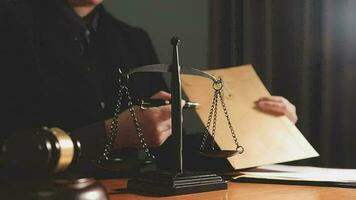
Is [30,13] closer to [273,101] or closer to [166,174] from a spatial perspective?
[273,101]

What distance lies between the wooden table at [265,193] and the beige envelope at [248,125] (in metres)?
0.17

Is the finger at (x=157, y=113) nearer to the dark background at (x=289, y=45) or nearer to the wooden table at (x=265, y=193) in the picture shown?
the wooden table at (x=265, y=193)

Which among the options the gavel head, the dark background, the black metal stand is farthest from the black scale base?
the dark background

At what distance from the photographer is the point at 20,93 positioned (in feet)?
5.30

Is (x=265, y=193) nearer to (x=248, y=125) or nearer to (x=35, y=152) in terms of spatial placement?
(x=248, y=125)

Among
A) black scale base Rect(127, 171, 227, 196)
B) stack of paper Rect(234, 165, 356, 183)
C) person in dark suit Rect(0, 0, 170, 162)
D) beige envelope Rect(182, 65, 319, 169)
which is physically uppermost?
person in dark suit Rect(0, 0, 170, 162)

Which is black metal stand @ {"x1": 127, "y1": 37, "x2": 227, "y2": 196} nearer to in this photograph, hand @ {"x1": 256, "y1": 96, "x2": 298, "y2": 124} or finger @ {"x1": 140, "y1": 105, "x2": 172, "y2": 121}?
finger @ {"x1": 140, "y1": 105, "x2": 172, "y2": 121}

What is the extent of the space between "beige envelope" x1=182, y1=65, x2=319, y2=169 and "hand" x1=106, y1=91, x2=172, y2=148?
0.09 metres

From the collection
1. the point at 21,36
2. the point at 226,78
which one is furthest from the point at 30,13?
the point at 226,78

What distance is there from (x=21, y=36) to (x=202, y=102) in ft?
2.44

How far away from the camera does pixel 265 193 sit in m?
0.88

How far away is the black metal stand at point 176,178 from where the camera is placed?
2.88 ft

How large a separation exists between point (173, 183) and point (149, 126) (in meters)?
0.32

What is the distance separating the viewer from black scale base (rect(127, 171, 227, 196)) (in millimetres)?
863
